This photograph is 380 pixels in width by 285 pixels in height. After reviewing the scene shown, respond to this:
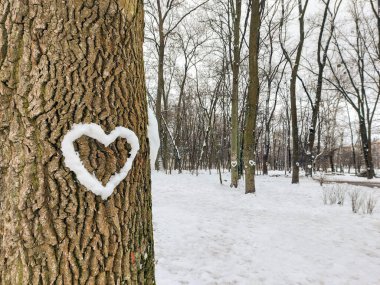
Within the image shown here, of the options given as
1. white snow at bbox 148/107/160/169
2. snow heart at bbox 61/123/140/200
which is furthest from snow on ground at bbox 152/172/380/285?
snow heart at bbox 61/123/140/200

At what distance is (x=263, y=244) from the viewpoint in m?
4.48

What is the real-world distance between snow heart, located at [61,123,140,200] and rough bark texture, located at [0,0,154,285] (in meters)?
0.03

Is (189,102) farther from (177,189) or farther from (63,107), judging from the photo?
(63,107)

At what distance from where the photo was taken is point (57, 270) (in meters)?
1.19

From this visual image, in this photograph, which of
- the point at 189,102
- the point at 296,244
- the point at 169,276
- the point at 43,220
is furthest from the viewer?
the point at 189,102

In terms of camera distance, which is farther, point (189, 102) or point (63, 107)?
point (189, 102)

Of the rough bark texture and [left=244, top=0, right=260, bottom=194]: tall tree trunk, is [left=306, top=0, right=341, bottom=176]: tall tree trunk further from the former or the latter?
the rough bark texture

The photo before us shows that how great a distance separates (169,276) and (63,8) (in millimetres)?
2904

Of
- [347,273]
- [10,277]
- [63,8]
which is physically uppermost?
[63,8]

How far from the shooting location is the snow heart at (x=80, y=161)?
1.21 meters

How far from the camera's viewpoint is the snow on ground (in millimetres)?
3387

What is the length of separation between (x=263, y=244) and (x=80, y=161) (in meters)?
3.90

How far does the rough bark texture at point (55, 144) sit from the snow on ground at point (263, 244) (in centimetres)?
215

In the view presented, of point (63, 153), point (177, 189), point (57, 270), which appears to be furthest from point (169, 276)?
point (177, 189)
